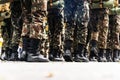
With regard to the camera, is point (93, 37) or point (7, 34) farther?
point (93, 37)

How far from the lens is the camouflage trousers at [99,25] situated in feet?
38.3

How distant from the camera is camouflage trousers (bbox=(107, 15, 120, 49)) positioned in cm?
1277

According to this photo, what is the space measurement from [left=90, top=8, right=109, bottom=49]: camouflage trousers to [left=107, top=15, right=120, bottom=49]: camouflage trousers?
0.85m

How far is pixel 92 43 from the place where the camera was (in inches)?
463

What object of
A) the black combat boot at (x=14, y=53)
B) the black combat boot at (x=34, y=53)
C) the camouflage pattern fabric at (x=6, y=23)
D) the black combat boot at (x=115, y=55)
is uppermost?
the camouflage pattern fabric at (x=6, y=23)

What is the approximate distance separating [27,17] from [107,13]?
15.6 feet

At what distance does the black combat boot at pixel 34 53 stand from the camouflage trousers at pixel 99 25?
4.61 m

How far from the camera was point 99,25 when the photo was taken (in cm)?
1187

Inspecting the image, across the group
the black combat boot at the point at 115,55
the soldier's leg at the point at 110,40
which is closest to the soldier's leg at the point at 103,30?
the soldier's leg at the point at 110,40

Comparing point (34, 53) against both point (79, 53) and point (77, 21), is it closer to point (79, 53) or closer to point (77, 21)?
point (79, 53)

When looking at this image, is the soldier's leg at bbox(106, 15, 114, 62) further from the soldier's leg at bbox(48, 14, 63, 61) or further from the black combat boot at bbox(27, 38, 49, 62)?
the black combat boot at bbox(27, 38, 49, 62)

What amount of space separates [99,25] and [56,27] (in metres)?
2.87

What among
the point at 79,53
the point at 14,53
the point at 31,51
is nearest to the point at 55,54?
the point at 14,53
